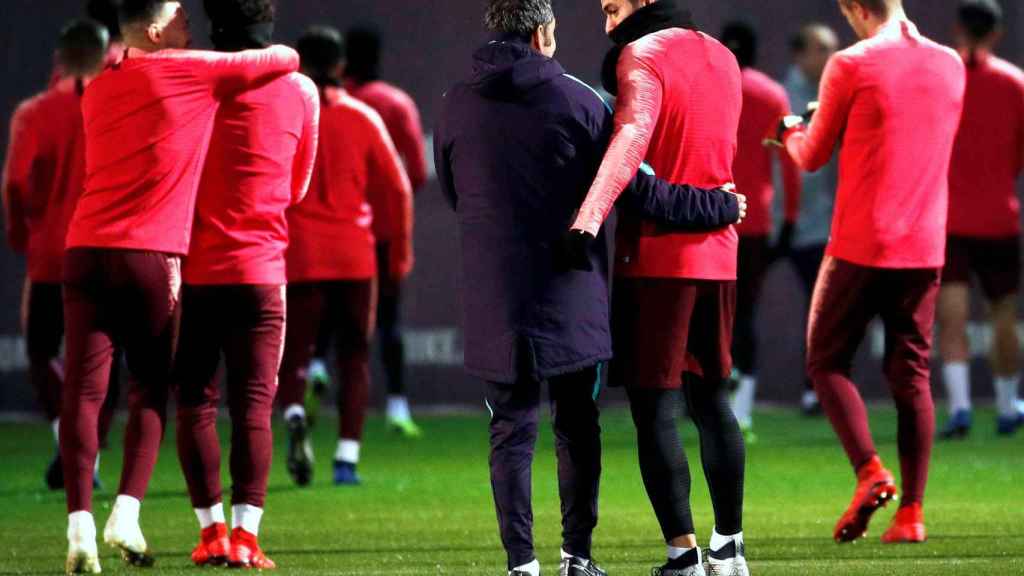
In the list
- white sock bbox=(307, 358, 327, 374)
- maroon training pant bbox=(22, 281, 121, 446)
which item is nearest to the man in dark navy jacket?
maroon training pant bbox=(22, 281, 121, 446)

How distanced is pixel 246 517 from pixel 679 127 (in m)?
1.88

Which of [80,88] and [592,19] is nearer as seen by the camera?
[80,88]

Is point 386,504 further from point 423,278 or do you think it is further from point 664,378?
point 423,278

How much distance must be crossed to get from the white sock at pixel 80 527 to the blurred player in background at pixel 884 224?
2.28m

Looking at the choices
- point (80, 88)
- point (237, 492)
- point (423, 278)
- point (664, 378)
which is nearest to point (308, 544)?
point (237, 492)

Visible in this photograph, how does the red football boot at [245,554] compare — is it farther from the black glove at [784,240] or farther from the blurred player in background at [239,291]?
the black glove at [784,240]

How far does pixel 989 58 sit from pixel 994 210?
0.78m

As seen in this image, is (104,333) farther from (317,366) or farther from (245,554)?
(317,366)

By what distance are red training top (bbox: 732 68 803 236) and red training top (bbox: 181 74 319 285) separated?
4.35 metres

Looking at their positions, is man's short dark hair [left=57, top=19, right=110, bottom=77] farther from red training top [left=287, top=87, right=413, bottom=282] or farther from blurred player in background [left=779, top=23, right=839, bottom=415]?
blurred player in background [left=779, top=23, right=839, bottom=415]

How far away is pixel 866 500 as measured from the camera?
21.0 ft

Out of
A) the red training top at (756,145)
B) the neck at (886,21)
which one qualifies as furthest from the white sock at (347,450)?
the neck at (886,21)

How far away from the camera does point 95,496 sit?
8.40m

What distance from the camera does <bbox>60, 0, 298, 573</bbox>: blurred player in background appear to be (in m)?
5.93
